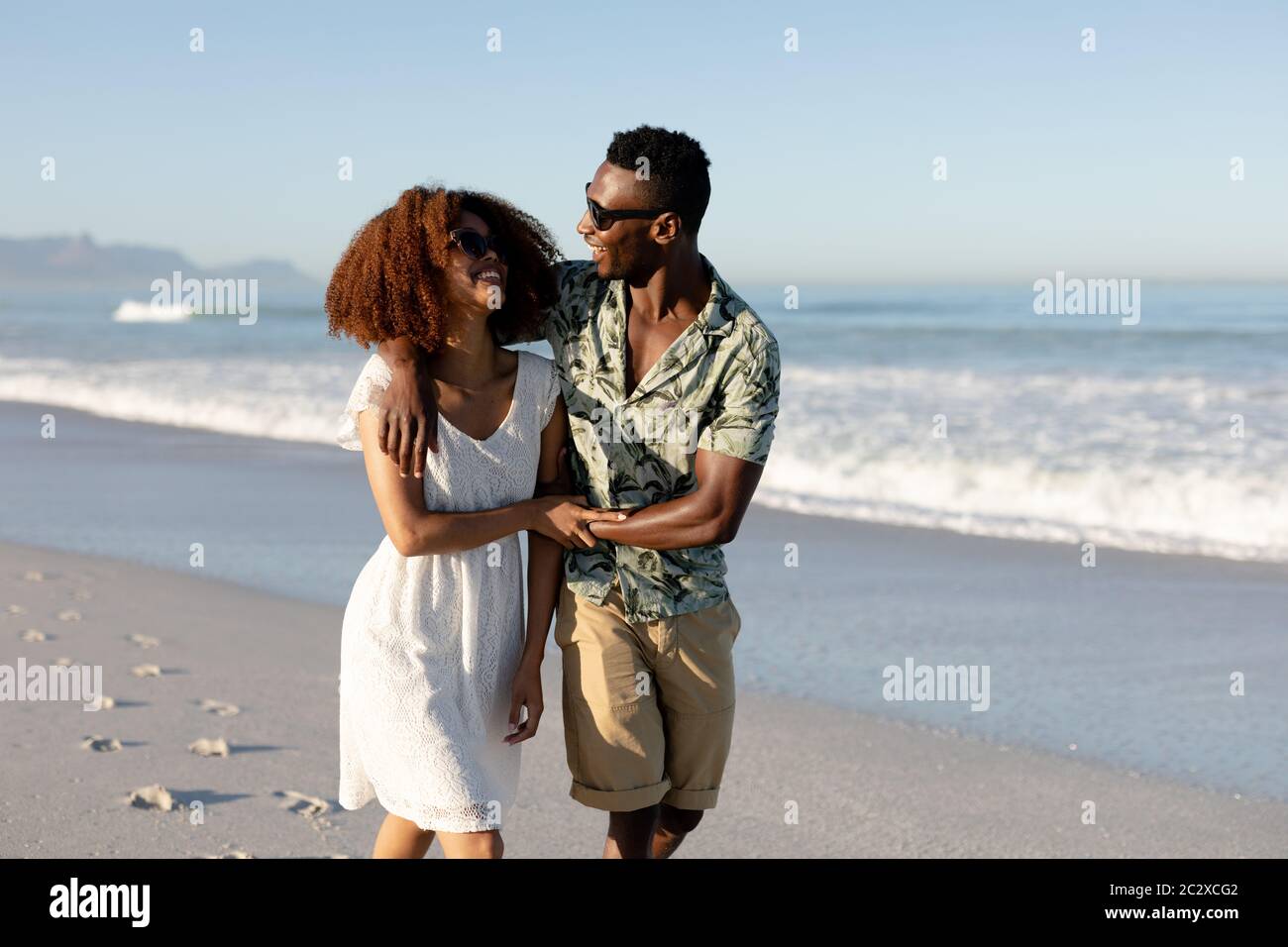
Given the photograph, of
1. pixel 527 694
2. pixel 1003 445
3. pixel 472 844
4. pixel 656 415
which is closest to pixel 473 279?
pixel 656 415

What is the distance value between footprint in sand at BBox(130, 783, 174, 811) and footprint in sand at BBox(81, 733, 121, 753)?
44 cm

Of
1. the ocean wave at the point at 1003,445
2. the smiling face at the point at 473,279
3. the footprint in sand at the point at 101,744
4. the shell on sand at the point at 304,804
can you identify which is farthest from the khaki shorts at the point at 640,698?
the ocean wave at the point at 1003,445

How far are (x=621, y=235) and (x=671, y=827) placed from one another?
151cm

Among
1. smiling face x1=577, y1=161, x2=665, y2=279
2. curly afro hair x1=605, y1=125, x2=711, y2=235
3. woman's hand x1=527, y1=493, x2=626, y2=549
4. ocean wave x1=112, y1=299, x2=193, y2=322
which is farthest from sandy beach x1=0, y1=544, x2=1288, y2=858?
ocean wave x1=112, y1=299, x2=193, y2=322

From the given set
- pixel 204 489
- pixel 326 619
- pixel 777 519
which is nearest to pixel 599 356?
pixel 326 619

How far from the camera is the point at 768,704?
5.57 metres

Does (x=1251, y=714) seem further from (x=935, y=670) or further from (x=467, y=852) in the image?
(x=467, y=852)

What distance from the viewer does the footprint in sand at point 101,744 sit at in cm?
481

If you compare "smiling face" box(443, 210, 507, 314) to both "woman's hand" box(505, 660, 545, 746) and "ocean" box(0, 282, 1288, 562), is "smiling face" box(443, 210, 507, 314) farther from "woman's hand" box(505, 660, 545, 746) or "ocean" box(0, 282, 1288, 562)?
"ocean" box(0, 282, 1288, 562)

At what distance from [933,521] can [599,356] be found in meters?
6.73

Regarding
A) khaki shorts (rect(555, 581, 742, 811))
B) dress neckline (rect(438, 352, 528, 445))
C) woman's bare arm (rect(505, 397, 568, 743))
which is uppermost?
dress neckline (rect(438, 352, 528, 445))

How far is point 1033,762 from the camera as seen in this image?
498 cm

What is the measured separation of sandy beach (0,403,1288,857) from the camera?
435 centimetres

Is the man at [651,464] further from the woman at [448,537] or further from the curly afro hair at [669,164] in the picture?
the woman at [448,537]
